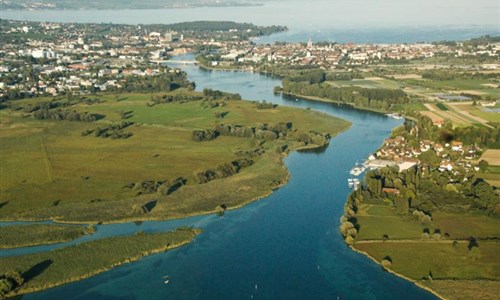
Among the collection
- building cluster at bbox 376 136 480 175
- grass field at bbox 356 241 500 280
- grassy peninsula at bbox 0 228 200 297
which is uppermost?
building cluster at bbox 376 136 480 175

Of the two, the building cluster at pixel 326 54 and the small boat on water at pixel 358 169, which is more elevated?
the building cluster at pixel 326 54

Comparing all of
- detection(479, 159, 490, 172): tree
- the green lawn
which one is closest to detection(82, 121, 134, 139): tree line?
the green lawn

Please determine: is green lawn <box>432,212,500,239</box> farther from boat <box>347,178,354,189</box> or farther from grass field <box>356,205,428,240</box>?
boat <box>347,178,354,189</box>

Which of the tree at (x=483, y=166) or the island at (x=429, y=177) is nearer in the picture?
the island at (x=429, y=177)

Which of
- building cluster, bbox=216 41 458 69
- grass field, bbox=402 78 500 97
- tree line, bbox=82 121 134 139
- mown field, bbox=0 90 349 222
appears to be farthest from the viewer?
building cluster, bbox=216 41 458 69

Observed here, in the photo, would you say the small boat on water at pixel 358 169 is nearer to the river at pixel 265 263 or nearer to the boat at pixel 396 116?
the river at pixel 265 263

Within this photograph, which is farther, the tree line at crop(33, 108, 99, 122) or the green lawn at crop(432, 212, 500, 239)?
the tree line at crop(33, 108, 99, 122)

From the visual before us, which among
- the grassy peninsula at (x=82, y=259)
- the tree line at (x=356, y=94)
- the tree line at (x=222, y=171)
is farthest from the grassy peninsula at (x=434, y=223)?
the tree line at (x=356, y=94)

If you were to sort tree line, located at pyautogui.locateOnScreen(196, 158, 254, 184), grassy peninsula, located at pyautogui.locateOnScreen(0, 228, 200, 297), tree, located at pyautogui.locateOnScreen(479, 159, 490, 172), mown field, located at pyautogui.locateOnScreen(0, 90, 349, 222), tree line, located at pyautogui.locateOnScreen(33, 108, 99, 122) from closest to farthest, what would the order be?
1. grassy peninsula, located at pyautogui.locateOnScreen(0, 228, 200, 297)
2. mown field, located at pyautogui.locateOnScreen(0, 90, 349, 222)
3. tree line, located at pyautogui.locateOnScreen(196, 158, 254, 184)
4. tree, located at pyautogui.locateOnScreen(479, 159, 490, 172)
5. tree line, located at pyautogui.locateOnScreen(33, 108, 99, 122)
